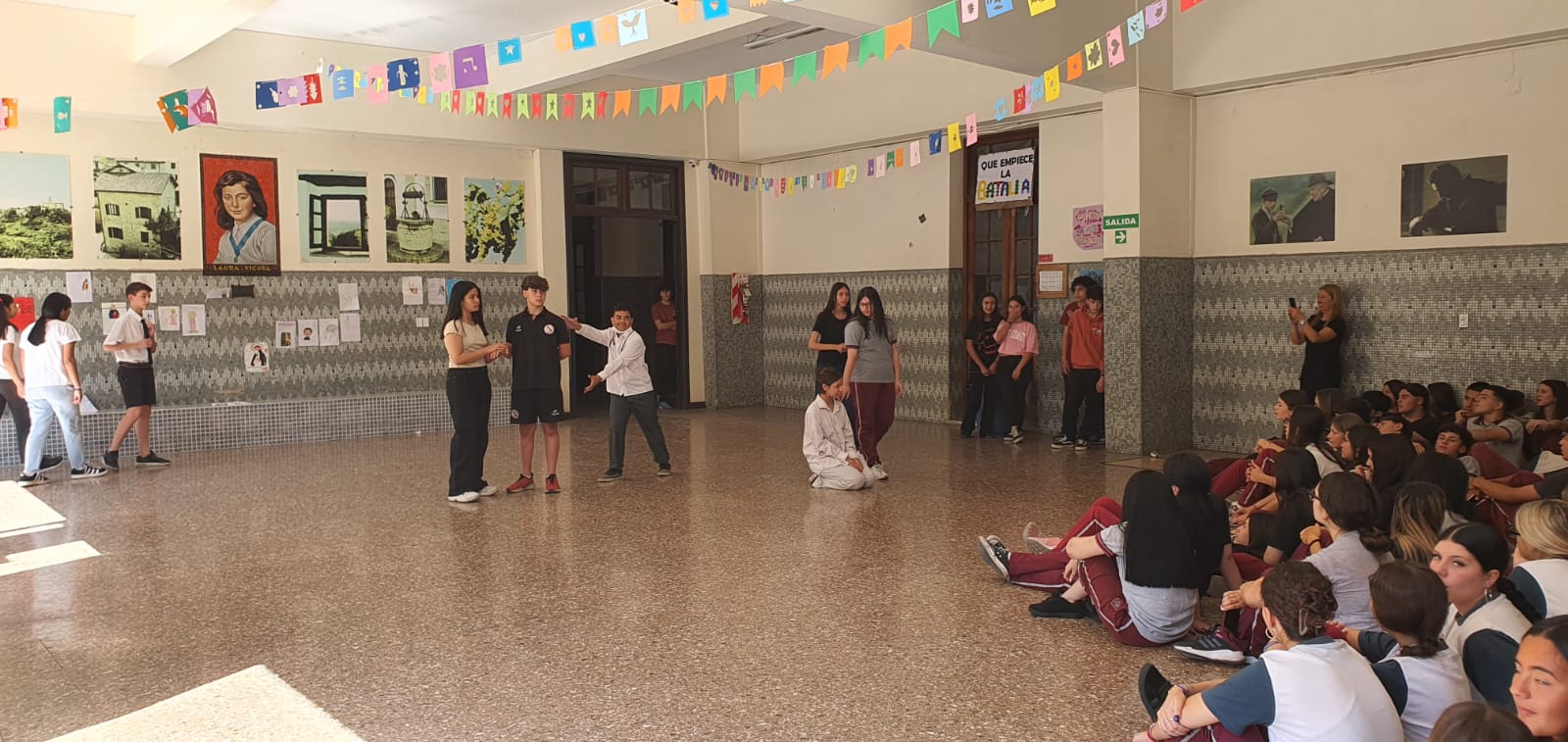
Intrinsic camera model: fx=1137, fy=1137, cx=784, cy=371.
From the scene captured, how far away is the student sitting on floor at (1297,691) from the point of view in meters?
2.53

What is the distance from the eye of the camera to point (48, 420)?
8352 mm

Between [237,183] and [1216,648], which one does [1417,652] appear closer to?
[1216,648]

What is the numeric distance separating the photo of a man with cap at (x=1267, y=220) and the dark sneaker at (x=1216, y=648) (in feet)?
17.7

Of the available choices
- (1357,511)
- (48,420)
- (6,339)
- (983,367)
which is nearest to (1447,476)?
(1357,511)

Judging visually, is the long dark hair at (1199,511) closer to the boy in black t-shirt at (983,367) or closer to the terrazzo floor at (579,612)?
the terrazzo floor at (579,612)

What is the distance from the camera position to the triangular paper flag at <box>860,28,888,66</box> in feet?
22.0

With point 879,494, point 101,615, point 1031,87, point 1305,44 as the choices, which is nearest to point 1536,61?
point 1305,44

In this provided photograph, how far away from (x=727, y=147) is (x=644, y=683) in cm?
988

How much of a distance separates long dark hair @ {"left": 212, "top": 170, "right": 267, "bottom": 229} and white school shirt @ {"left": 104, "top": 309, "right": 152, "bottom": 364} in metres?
1.58

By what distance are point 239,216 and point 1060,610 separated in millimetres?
8709

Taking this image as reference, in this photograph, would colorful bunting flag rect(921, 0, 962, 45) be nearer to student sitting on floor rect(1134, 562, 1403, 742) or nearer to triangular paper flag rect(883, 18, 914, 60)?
triangular paper flag rect(883, 18, 914, 60)

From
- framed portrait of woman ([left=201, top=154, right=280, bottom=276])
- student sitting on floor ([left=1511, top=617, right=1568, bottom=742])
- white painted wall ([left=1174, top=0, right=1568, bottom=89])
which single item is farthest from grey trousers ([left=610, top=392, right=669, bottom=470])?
student sitting on floor ([left=1511, top=617, right=1568, bottom=742])

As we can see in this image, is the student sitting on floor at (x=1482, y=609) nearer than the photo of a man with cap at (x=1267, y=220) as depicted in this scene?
Yes

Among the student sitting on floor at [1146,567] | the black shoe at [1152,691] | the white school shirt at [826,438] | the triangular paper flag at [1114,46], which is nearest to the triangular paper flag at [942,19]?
the triangular paper flag at [1114,46]
